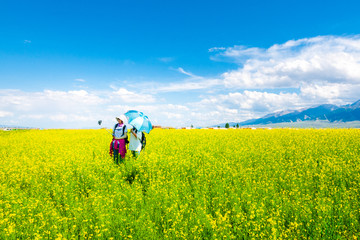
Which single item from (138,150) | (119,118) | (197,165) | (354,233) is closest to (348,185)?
(354,233)

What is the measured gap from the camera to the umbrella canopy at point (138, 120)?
825 cm

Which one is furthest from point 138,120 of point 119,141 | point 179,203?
point 179,203

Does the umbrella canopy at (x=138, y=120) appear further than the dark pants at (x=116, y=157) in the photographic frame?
No

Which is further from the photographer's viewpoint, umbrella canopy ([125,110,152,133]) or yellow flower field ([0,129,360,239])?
umbrella canopy ([125,110,152,133])

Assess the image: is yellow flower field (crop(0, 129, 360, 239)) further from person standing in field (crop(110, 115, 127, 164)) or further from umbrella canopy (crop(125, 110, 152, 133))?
umbrella canopy (crop(125, 110, 152, 133))

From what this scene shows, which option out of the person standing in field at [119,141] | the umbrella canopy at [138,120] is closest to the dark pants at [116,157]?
the person standing in field at [119,141]

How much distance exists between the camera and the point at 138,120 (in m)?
8.37

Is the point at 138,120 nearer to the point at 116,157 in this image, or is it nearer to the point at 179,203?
the point at 116,157

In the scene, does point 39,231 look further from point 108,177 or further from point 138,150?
point 138,150

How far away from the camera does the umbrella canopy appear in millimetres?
8250

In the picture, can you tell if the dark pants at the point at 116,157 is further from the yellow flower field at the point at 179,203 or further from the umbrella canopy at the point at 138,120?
the umbrella canopy at the point at 138,120

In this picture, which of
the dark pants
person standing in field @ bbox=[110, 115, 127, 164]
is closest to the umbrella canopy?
person standing in field @ bbox=[110, 115, 127, 164]

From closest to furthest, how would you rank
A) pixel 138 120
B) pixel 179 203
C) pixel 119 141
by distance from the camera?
pixel 179 203 < pixel 138 120 < pixel 119 141

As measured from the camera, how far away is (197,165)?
368 inches
